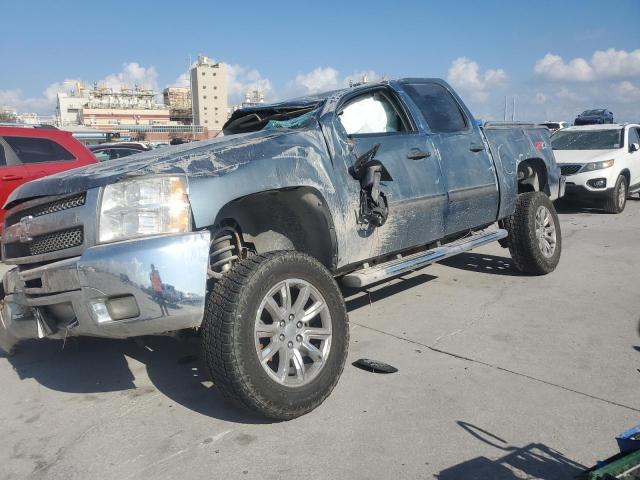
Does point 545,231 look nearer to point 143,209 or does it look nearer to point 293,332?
point 293,332

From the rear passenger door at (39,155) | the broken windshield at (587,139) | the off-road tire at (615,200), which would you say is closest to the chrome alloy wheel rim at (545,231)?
the off-road tire at (615,200)

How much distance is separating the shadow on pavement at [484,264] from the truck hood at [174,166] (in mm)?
3636

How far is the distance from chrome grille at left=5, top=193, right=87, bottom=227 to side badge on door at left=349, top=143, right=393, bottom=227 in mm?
1696

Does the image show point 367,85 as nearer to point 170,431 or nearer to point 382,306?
point 382,306

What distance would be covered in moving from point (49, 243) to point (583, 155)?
34.6 feet

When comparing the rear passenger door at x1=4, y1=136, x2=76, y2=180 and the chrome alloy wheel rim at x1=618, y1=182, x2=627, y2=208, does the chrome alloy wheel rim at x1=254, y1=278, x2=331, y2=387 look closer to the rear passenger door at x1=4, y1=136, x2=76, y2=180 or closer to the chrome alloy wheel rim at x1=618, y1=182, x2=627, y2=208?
the rear passenger door at x1=4, y1=136, x2=76, y2=180

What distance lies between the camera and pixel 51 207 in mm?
2965

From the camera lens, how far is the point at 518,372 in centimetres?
347

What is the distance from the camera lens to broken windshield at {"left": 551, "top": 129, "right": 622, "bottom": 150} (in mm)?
11303

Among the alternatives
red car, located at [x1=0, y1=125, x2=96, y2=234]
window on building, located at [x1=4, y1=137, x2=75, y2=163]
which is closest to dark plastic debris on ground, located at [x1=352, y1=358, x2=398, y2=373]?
red car, located at [x1=0, y1=125, x2=96, y2=234]

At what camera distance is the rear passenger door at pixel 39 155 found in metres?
7.25

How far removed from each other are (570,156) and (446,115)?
24.0 ft

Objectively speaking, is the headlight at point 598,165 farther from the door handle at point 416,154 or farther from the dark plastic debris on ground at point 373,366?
the dark plastic debris on ground at point 373,366

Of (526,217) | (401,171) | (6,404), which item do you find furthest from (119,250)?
(526,217)
